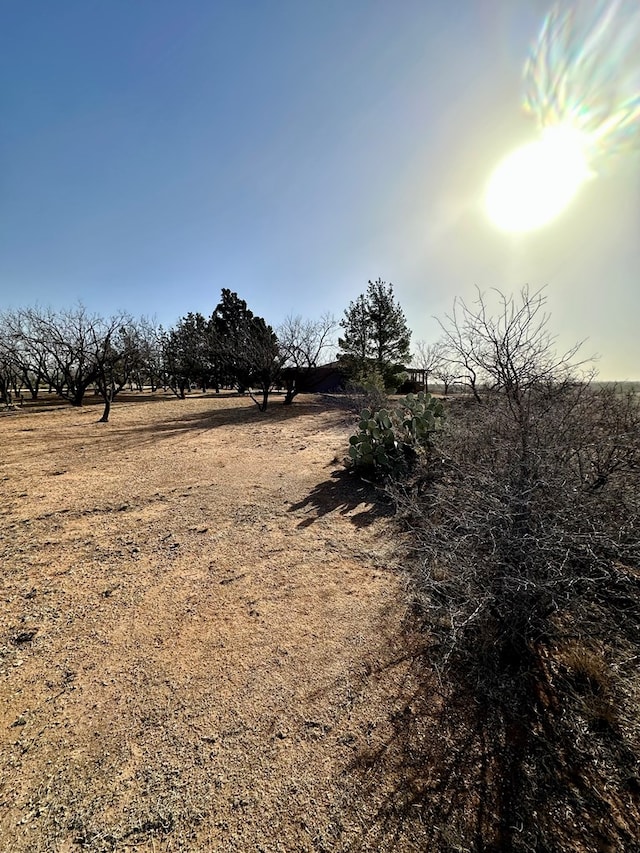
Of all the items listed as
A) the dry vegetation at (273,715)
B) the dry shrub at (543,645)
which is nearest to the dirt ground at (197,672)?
the dry vegetation at (273,715)

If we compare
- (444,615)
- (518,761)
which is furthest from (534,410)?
(518,761)

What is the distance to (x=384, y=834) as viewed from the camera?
133cm

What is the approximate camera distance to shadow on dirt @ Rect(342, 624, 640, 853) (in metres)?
1.32

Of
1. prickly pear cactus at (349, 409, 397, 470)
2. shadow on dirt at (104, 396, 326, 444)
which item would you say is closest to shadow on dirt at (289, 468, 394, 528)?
prickly pear cactus at (349, 409, 397, 470)

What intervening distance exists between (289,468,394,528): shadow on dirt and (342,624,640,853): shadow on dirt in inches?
95.4

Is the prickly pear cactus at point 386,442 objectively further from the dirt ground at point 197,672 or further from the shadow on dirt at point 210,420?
the shadow on dirt at point 210,420

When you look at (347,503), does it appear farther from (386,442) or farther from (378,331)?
(378,331)

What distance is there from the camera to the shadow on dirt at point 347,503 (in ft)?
14.5

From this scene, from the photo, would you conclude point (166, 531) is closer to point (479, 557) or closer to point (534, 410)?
point (479, 557)

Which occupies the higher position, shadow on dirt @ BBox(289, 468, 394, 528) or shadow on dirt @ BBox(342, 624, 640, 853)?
shadow on dirt @ BBox(289, 468, 394, 528)

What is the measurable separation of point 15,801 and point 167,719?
2.08 ft

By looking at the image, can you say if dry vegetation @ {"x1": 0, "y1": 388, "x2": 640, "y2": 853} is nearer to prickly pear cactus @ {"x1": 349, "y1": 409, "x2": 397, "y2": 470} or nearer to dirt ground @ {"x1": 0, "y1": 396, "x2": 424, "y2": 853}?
dirt ground @ {"x1": 0, "y1": 396, "x2": 424, "y2": 853}

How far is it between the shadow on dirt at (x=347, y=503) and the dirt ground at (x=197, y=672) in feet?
0.18

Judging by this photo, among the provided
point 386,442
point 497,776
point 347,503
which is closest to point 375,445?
point 386,442
